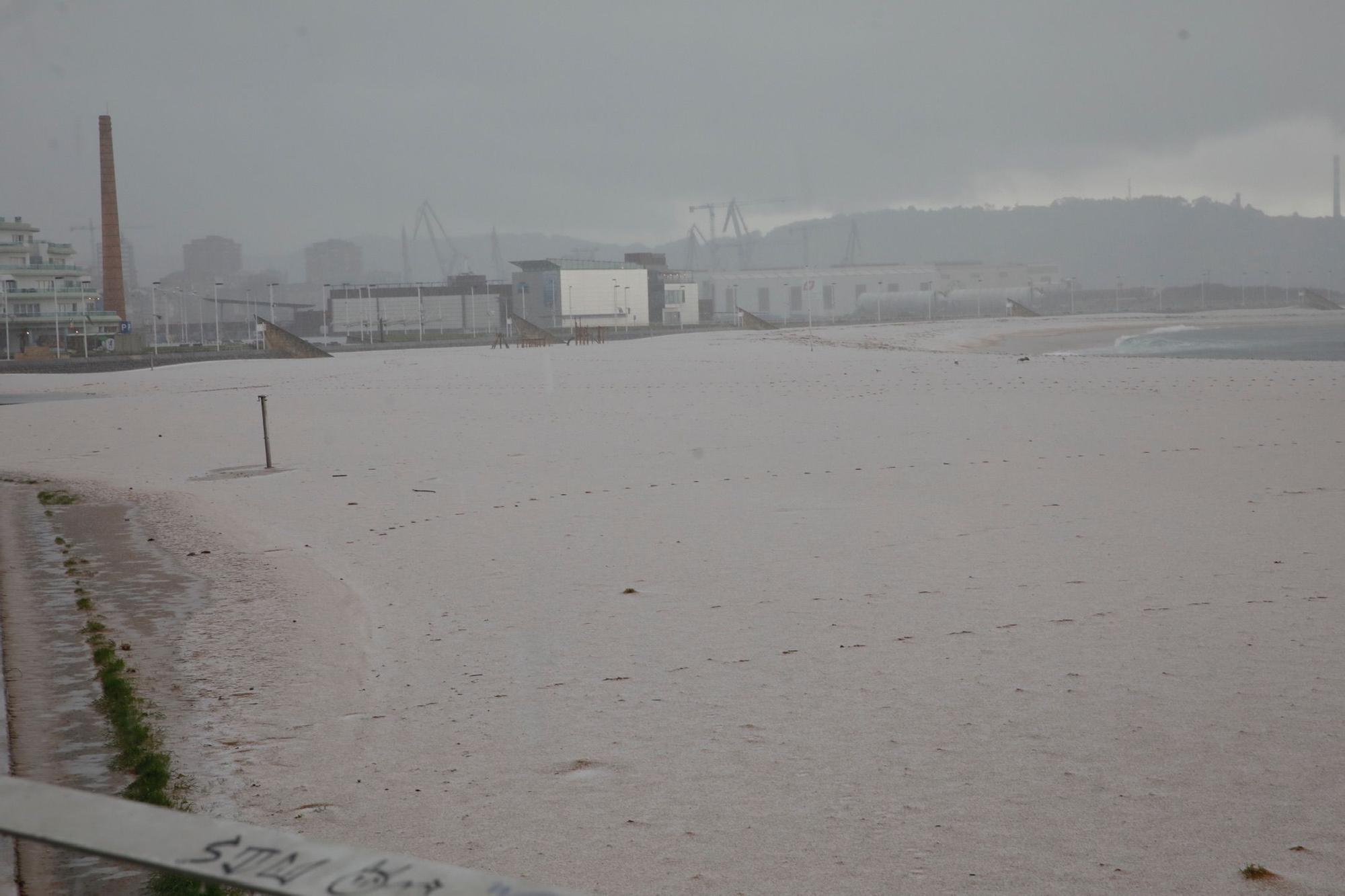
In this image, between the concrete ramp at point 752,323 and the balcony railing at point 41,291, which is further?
the concrete ramp at point 752,323

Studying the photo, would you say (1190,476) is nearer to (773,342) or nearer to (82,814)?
(82,814)

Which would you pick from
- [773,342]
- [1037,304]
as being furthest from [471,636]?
[1037,304]

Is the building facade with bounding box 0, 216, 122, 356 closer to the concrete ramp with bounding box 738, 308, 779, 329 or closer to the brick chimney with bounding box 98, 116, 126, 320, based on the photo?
the brick chimney with bounding box 98, 116, 126, 320

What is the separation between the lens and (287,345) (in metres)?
55.8

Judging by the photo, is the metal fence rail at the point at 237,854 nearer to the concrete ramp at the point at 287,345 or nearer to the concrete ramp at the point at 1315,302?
the concrete ramp at the point at 287,345

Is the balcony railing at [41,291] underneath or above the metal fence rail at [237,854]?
above

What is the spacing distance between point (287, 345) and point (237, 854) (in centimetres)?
5690

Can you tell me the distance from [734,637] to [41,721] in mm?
3313

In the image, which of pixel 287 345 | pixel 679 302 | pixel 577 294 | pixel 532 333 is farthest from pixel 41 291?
pixel 679 302

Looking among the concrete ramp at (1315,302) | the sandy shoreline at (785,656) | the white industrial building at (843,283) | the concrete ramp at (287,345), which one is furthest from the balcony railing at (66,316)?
the concrete ramp at (1315,302)

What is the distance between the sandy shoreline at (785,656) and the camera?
4.00m

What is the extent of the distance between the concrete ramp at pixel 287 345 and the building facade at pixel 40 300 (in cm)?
1384

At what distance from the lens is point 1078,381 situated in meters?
24.3

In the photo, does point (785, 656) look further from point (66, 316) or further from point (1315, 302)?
point (1315, 302)
